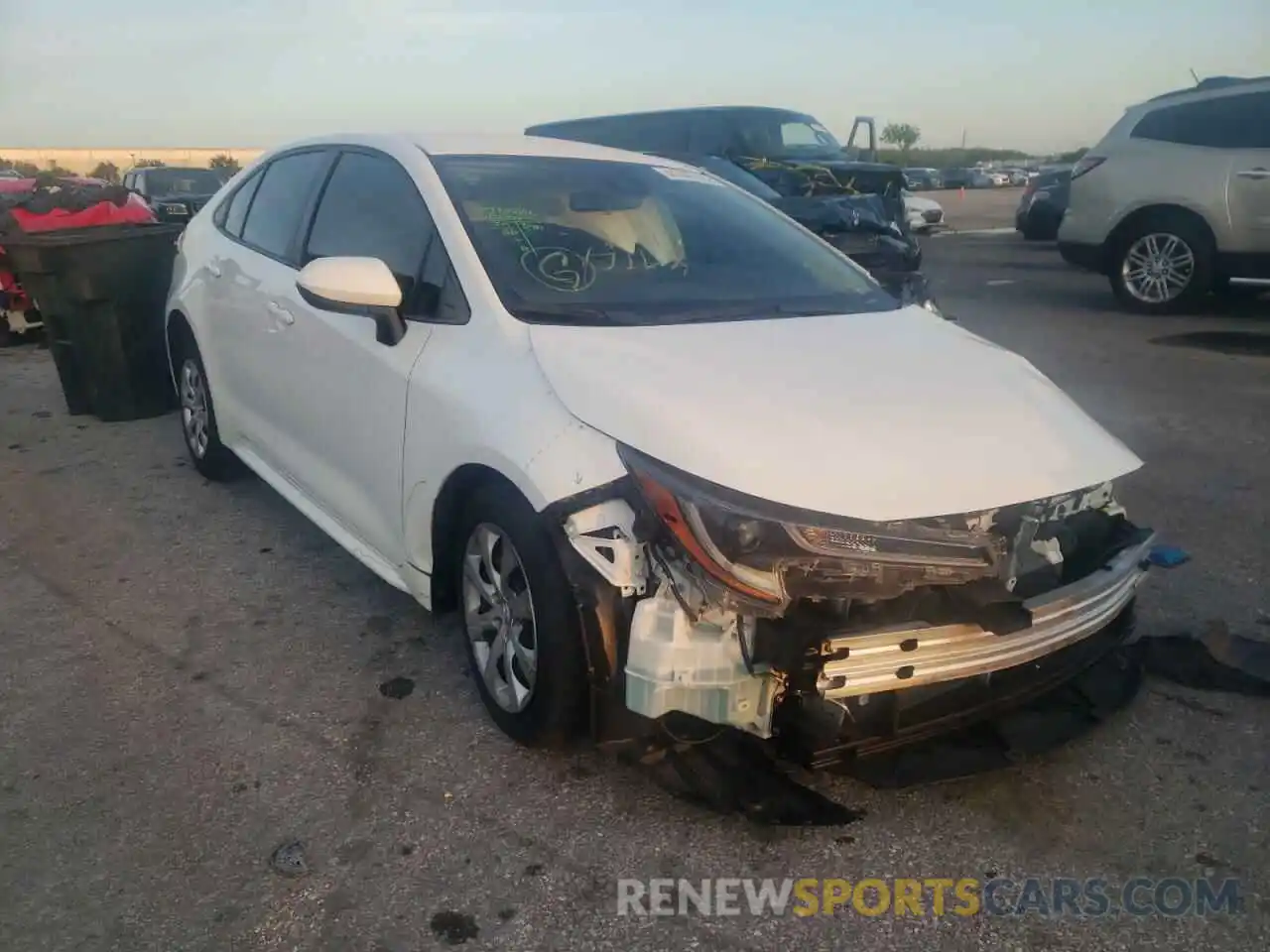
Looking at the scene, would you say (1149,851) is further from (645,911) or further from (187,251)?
(187,251)

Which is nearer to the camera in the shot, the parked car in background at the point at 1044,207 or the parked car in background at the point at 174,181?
the parked car in background at the point at 1044,207

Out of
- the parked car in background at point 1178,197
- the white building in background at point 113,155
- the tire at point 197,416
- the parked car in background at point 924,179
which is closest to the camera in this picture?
the tire at point 197,416

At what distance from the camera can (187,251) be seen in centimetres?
526

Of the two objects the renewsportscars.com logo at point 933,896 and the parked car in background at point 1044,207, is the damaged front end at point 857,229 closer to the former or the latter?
the parked car in background at point 1044,207

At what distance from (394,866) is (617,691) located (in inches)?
26.3

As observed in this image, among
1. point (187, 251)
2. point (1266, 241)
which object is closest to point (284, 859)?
point (187, 251)

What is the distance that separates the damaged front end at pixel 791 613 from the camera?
243cm

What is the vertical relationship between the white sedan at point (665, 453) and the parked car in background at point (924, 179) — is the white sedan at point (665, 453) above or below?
above

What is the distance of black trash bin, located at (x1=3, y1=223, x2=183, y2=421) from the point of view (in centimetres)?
625

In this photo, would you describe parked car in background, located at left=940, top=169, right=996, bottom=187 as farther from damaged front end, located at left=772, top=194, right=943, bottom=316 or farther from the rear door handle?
the rear door handle

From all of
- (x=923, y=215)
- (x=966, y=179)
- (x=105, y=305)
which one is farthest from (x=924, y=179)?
(x=105, y=305)

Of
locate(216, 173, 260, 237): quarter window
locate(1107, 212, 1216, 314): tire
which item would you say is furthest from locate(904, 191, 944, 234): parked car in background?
locate(216, 173, 260, 237): quarter window

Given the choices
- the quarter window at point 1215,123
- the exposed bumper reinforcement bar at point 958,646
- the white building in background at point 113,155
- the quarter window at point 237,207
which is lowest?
the white building in background at point 113,155

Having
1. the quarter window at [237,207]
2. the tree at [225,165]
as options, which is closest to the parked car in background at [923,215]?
the tree at [225,165]
